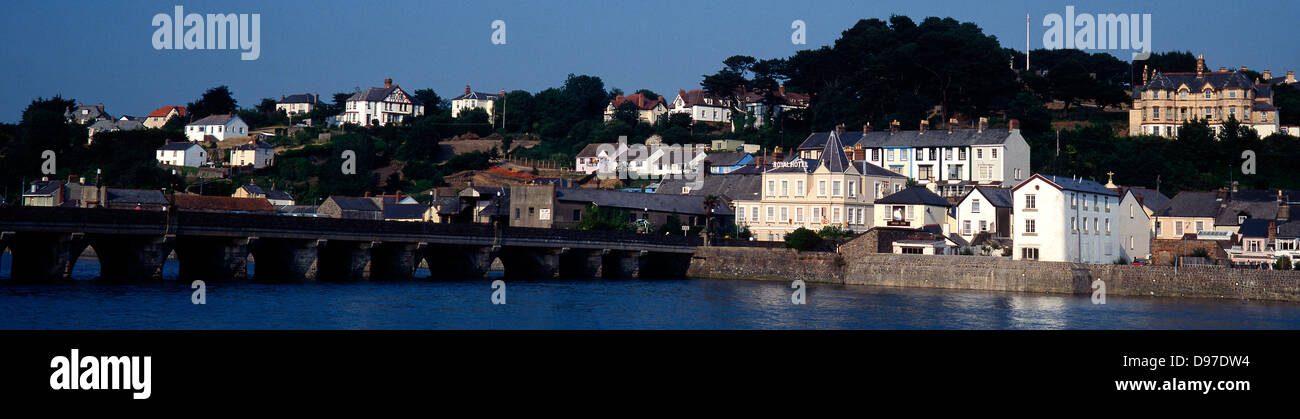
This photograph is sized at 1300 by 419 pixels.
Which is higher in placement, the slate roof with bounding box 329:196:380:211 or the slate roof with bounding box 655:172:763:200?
the slate roof with bounding box 655:172:763:200

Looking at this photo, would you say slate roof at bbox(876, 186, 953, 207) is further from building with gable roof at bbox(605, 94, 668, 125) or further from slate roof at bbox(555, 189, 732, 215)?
building with gable roof at bbox(605, 94, 668, 125)

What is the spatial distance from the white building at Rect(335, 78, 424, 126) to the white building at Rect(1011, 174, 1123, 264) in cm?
12996

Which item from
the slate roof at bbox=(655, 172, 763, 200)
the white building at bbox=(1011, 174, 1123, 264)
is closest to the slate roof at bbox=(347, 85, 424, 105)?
the slate roof at bbox=(655, 172, 763, 200)

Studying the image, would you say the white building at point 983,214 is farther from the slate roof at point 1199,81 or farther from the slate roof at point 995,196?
the slate roof at point 1199,81

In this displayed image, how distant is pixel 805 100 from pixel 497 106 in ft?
158

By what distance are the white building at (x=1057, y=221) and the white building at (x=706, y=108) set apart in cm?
8965

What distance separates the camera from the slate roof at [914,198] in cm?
8306

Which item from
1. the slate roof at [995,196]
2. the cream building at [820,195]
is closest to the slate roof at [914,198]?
the slate roof at [995,196]

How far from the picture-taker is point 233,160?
5984 inches

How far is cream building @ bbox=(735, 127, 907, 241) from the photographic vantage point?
292 ft

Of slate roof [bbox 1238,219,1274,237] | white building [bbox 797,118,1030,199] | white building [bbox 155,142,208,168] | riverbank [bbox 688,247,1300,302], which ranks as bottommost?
riverbank [bbox 688,247,1300,302]
